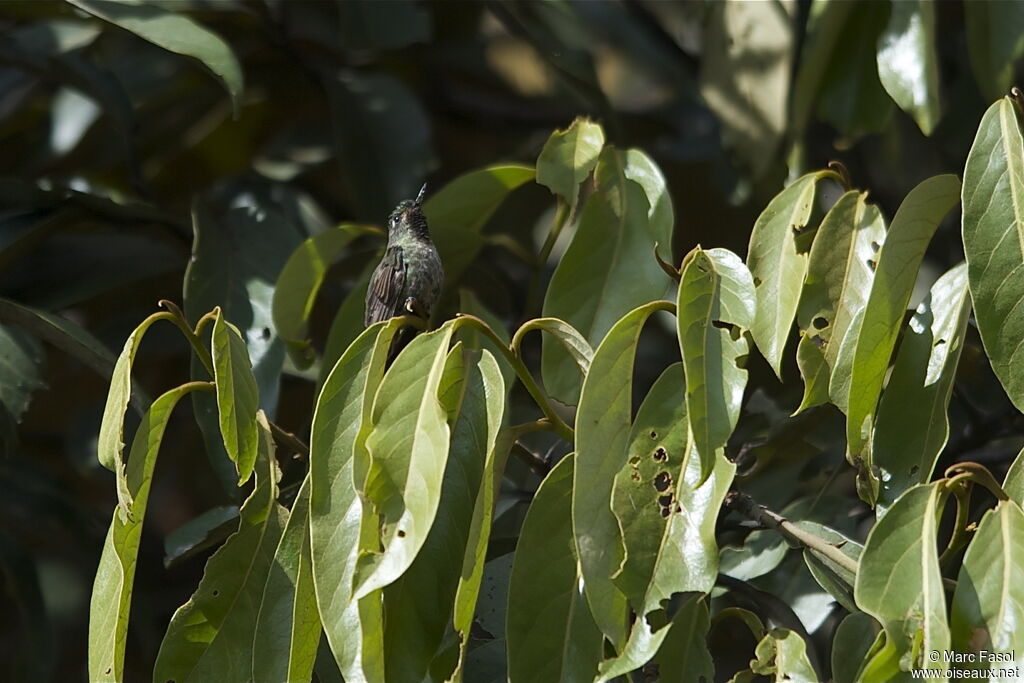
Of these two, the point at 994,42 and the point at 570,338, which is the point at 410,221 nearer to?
the point at 570,338

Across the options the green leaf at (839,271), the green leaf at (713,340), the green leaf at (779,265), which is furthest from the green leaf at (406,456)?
the green leaf at (839,271)

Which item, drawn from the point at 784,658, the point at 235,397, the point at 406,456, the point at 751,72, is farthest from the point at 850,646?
the point at 751,72

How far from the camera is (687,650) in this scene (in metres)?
1.24

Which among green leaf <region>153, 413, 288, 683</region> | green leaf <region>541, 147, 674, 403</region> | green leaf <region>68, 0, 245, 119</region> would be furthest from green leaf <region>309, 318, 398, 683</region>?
green leaf <region>68, 0, 245, 119</region>

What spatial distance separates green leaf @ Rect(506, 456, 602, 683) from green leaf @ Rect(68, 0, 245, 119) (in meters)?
0.79

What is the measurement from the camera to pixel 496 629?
4.52 ft

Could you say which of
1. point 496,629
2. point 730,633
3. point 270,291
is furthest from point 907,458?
point 270,291

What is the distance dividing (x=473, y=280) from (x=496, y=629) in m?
0.79

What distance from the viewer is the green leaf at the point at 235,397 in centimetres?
112

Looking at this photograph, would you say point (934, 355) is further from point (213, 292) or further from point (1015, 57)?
point (213, 292)

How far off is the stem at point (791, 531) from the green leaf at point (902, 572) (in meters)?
0.14

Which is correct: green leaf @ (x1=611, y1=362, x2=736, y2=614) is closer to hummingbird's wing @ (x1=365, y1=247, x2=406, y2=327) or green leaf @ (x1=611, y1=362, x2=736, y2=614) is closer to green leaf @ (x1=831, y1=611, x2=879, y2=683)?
green leaf @ (x1=831, y1=611, x2=879, y2=683)

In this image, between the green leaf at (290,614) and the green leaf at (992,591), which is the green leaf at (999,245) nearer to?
the green leaf at (992,591)

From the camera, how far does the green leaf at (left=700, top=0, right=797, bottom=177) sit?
1.94 m
